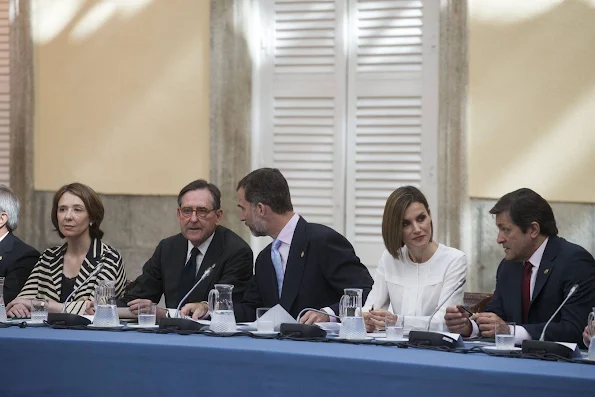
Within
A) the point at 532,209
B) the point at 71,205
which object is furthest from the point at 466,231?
the point at 71,205

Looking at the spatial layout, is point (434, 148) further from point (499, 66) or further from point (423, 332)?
point (423, 332)

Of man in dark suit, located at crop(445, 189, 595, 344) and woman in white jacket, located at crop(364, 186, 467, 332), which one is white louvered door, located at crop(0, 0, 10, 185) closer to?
woman in white jacket, located at crop(364, 186, 467, 332)

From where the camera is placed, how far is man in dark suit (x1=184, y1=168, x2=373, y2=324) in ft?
15.9

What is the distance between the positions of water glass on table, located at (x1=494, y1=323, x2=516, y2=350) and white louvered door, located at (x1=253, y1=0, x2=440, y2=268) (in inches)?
102

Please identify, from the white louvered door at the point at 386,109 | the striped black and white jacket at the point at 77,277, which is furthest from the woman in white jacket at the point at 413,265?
the white louvered door at the point at 386,109

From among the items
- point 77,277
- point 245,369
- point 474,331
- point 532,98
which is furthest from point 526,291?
point 77,277

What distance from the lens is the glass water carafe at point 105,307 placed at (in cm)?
429

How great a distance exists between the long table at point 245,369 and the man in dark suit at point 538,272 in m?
0.76

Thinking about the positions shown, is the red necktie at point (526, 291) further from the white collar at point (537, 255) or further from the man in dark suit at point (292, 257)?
the man in dark suit at point (292, 257)

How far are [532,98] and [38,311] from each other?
2916mm

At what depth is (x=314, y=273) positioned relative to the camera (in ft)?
15.9

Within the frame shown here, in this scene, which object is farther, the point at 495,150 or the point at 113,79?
the point at 113,79

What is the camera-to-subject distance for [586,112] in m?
5.91

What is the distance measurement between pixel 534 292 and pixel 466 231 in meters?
1.79
